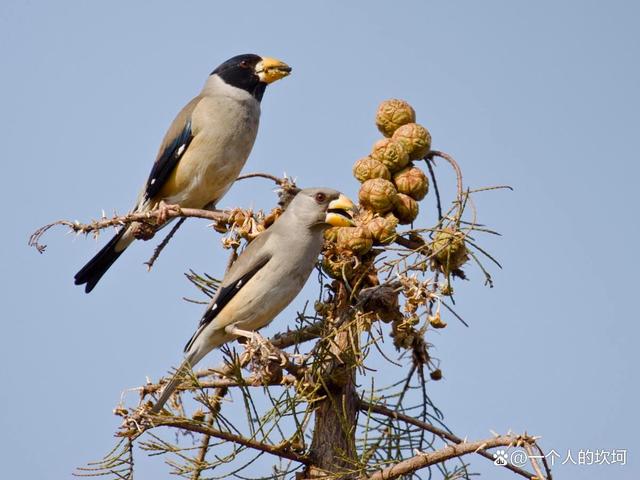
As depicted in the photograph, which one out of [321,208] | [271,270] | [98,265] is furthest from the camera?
[98,265]

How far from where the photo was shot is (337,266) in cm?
433

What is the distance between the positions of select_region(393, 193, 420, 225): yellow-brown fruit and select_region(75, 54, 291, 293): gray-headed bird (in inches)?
101

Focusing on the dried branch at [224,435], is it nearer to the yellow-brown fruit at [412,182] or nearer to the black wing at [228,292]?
the black wing at [228,292]

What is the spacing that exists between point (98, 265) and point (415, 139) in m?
3.26

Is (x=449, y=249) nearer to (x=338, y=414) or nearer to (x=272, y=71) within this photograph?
(x=338, y=414)

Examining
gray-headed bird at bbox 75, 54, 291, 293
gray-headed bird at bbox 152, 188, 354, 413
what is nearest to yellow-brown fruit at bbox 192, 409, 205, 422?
gray-headed bird at bbox 152, 188, 354, 413

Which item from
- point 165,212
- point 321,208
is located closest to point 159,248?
point 165,212

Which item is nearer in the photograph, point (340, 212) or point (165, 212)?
point (340, 212)

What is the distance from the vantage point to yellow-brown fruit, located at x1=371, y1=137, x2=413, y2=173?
14.3 feet

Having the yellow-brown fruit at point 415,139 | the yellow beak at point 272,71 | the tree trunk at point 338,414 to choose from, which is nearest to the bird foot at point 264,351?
the tree trunk at point 338,414

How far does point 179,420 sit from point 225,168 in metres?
2.96

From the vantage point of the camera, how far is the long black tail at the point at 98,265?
6.69 metres

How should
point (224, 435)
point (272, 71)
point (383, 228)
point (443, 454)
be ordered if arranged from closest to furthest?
point (443, 454) → point (224, 435) → point (383, 228) → point (272, 71)

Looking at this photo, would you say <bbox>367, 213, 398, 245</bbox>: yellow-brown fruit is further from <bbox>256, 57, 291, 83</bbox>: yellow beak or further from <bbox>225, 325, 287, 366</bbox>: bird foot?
<bbox>256, 57, 291, 83</bbox>: yellow beak
